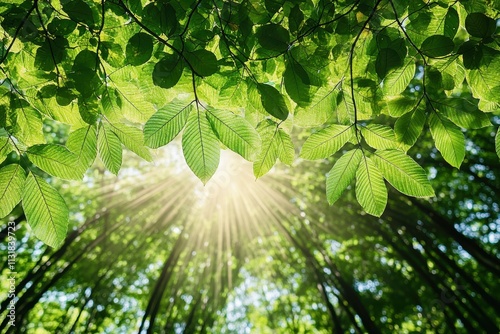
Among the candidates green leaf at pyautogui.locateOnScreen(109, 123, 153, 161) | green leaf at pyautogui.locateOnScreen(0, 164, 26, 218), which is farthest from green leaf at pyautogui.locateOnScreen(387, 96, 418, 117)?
green leaf at pyautogui.locateOnScreen(0, 164, 26, 218)

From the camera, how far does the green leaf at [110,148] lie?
93 centimetres

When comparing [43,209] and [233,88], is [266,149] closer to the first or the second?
[233,88]

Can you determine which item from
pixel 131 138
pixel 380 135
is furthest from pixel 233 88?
pixel 380 135

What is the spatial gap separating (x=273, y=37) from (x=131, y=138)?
0.50 metres

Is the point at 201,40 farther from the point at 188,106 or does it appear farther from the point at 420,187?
the point at 420,187

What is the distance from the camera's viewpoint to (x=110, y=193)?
8.45 m

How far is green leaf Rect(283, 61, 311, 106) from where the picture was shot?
81 centimetres

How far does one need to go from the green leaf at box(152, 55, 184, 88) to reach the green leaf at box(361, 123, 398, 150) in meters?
0.54

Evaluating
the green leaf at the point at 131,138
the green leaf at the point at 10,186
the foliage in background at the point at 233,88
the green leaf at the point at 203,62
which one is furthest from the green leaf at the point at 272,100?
the green leaf at the point at 10,186

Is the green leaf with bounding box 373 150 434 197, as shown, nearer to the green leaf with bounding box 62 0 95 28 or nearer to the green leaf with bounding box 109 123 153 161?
the green leaf with bounding box 109 123 153 161

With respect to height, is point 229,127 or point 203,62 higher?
point 203,62

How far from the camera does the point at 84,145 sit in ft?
2.94

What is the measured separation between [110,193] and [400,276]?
7.73 metres

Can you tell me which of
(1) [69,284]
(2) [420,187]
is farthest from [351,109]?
(1) [69,284]
